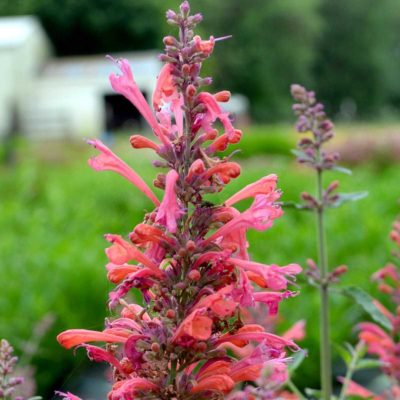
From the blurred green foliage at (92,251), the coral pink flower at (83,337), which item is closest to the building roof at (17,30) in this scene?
the blurred green foliage at (92,251)

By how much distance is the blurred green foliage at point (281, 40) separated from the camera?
34.3 m

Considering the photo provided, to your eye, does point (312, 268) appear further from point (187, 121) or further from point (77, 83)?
point (77, 83)

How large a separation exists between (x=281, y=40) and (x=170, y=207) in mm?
38426

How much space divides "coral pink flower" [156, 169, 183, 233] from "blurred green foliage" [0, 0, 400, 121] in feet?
85.0

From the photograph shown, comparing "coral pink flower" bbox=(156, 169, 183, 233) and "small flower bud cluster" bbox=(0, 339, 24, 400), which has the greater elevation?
"coral pink flower" bbox=(156, 169, 183, 233)

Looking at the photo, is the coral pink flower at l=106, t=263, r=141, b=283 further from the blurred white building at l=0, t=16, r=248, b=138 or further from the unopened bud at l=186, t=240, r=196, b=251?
the blurred white building at l=0, t=16, r=248, b=138

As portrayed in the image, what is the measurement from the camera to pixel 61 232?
834 centimetres

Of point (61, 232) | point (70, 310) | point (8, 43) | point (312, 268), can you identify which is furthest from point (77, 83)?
point (312, 268)

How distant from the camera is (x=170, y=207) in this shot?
1.08m

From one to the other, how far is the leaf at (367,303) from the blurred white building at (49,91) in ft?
95.2

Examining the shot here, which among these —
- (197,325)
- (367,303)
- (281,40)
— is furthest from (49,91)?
(197,325)

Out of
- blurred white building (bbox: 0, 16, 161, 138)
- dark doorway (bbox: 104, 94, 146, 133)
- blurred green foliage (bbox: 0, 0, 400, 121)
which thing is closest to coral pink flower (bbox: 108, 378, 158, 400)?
blurred green foliage (bbox: 0, 0, 400, 121)

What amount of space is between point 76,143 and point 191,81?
2179cm

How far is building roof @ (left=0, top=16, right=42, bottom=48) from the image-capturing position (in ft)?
113
